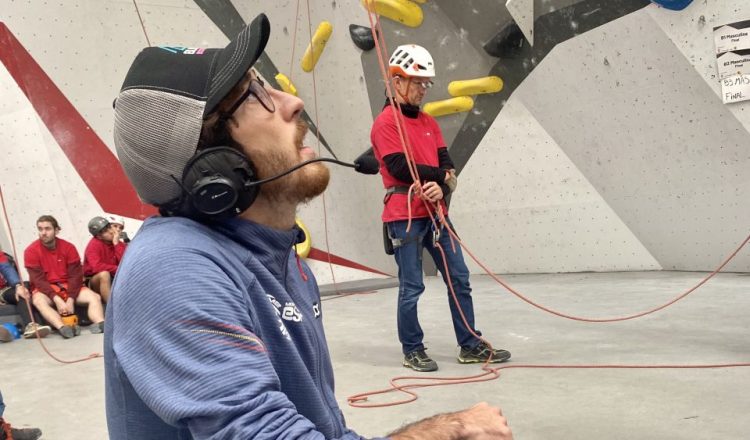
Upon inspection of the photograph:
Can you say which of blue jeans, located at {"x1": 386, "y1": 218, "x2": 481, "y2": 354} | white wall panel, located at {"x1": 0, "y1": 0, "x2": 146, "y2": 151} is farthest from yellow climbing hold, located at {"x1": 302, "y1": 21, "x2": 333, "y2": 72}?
blue jeans, located at {"x1": 386, "y1": 218, "x2": 481, "y2": 354}

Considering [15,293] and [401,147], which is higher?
[401,147]

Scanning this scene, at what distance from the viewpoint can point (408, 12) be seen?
641 centimetres

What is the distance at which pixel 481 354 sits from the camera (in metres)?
3.66

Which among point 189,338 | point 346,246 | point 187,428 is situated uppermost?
point 189,338

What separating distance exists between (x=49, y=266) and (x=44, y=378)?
2.48 meters

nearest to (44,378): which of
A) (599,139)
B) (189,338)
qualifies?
(189,338)

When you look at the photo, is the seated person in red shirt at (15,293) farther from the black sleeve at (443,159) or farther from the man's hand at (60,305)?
the black sleeve at (443,159)

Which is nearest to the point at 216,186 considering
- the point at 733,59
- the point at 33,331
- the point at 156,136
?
the point at 156,136

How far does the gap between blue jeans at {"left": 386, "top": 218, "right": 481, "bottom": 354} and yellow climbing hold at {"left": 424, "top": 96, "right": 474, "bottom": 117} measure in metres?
3.08

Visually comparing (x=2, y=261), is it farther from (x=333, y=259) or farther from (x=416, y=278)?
(x=416, y=278)

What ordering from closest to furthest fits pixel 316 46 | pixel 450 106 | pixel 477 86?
1. pixel 477 86
2. pixel 450 106
3. pixel 316 46

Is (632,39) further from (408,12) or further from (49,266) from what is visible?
(49,266)

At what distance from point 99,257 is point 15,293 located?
2.59 ft

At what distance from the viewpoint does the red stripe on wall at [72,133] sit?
695 centimetres
